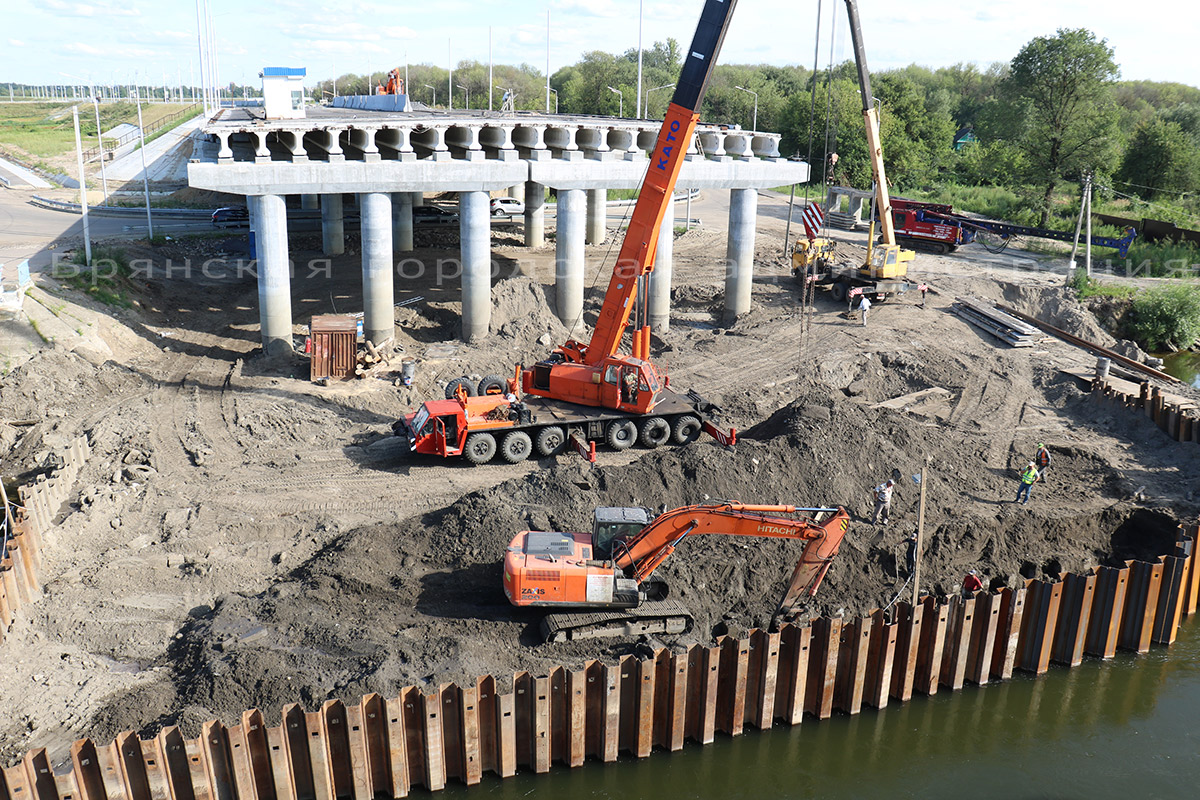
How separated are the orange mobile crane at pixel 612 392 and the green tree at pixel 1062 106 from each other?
4590 cm

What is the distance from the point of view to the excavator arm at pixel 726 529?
50.2ft

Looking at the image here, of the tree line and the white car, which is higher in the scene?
the tree line

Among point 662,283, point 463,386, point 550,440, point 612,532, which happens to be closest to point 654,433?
point 550,440

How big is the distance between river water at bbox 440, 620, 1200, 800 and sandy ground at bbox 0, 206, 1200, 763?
2.10 metres

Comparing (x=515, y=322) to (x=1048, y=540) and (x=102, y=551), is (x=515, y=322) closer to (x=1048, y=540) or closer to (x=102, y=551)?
(x=102, y=551)

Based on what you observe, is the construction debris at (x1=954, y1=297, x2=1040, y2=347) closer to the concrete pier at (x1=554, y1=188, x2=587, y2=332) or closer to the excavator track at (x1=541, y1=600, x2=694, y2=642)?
the concrete pier at (x1=554, y1=188, x2=587, y2=332)

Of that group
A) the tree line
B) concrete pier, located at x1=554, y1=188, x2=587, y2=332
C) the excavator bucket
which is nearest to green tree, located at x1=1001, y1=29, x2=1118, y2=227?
the tree line

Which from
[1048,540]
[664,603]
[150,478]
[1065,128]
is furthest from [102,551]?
[1065,128]

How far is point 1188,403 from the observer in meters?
27.8

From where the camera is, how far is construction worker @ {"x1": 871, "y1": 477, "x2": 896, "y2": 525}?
19.1m

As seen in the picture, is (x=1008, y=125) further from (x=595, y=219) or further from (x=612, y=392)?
(x=612, y=392)

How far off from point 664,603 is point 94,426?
16.4 meters

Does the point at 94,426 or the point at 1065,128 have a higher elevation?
the point at 1065,128

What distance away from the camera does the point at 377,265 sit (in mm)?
30344
